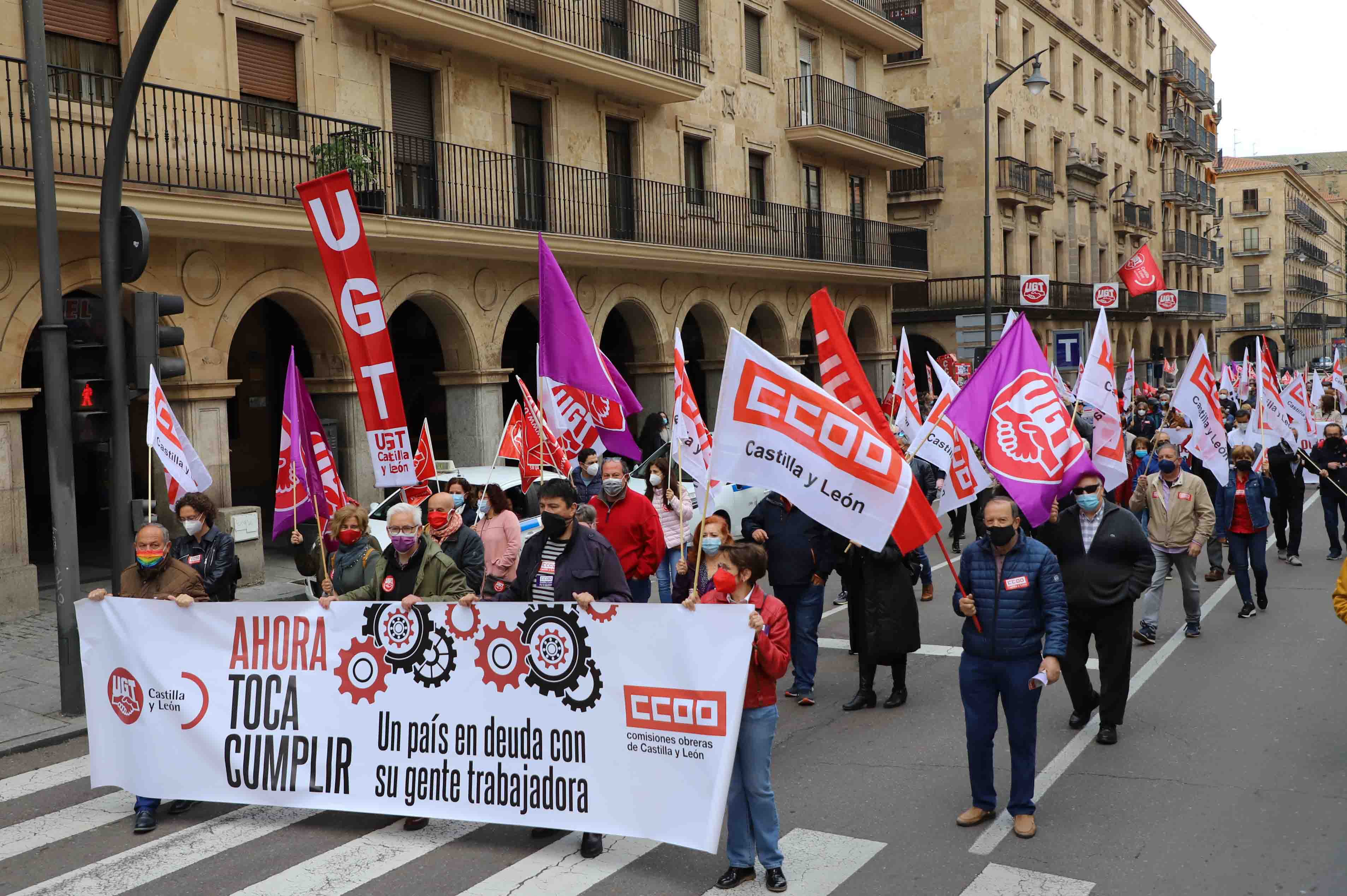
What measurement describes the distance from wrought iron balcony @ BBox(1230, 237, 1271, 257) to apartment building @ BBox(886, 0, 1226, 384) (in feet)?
125

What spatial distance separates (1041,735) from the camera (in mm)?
7801

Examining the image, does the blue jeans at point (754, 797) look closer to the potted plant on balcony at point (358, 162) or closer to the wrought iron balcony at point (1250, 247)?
the potted plant on balcony at point (358, 162)

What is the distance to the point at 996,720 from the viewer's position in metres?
6.15

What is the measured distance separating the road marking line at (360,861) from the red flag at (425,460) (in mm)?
5044

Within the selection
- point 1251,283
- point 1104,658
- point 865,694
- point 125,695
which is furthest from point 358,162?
point 1251,283

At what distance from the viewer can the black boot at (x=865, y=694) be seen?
8508 millimetres

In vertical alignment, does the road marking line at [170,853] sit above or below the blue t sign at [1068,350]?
below

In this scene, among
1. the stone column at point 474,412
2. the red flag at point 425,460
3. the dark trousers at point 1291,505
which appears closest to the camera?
the red flag at point 425,460

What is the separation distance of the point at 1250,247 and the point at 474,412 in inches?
3317

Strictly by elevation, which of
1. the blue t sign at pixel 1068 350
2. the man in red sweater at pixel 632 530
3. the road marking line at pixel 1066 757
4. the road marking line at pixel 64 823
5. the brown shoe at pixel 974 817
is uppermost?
the blue t sign at pixel 1068 350

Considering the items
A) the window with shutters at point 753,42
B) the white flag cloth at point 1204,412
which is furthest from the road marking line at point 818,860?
the window with shutters at point 753,42

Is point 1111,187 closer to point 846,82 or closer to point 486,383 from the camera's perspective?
point 846,82

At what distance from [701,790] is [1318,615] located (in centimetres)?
818

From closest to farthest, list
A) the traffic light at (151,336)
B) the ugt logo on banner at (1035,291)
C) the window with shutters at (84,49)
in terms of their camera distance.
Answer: the traffic light at (151,336) < the window with shutters at (84,49) < the ugt logo on banner at (1035,291)
